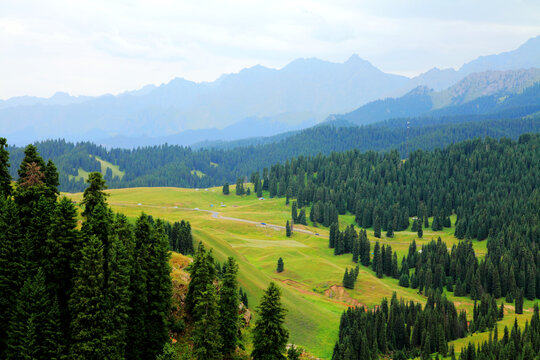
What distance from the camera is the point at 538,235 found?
18338 centimetres

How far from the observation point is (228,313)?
197 feet

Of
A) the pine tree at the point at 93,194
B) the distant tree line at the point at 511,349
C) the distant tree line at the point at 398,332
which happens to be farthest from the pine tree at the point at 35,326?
the distant tree line at the point at 511,349

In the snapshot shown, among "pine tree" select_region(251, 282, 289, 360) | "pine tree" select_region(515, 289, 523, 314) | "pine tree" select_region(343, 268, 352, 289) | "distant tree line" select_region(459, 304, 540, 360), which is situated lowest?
"pine tree" select_region(515, 289, 523, 314)

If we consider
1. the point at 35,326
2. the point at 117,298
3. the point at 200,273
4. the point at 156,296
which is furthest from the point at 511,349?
the point at 35,326

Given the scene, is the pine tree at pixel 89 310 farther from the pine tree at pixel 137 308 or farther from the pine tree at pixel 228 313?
the pine tree at pixel 228 313

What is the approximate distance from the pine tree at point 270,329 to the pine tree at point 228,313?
5.03 meters

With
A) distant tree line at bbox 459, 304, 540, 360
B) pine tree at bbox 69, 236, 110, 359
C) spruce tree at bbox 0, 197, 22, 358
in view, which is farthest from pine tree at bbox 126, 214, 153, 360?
distant tree line at bbox 459, 304, 540, 360

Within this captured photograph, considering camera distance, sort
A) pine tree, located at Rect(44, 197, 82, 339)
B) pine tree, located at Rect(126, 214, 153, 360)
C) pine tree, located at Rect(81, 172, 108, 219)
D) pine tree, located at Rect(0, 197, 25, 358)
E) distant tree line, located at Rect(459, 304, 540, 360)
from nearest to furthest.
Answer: pine tree, located at Rect(0, 197, 25, 358)
pine tree, located at Rect(44, 197, 82, 339)
pine tree, located at Rect(126, 214, 153, 360)
pine tree, located at Rect(81, 172, 108, 219)
distant tree line, located at Rect(459, 304, 540, 360)

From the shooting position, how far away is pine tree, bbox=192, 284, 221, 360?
54312mm

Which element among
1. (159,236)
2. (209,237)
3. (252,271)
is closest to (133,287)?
(159,236)

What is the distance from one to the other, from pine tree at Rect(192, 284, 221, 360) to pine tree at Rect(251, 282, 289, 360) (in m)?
5.75

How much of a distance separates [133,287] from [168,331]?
10593mm

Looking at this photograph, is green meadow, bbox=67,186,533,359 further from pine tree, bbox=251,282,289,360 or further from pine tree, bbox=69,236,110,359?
pine tree, bbox=69,236,110,359

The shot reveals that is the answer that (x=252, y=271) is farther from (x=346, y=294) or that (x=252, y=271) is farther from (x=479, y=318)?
(x=479, y=318)
